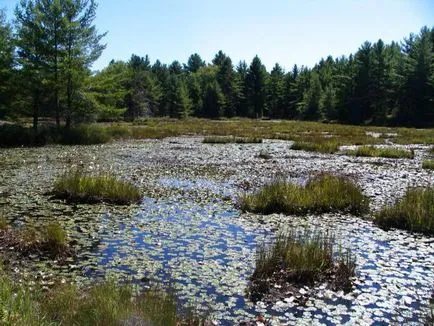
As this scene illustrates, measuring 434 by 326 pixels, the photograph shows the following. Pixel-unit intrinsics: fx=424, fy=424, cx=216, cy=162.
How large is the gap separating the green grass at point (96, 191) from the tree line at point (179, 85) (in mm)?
20993

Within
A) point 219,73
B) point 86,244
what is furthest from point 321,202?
point 219,73

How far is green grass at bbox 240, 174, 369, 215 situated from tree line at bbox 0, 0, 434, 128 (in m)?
24.9

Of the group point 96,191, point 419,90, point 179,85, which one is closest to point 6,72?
point 96,191

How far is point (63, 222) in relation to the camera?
11.1 m

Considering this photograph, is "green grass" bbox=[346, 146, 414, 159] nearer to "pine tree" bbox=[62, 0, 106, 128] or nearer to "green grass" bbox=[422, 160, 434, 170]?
"green grass" bbox=[422, 160, 434, 170]

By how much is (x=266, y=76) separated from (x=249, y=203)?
105910 millimetres

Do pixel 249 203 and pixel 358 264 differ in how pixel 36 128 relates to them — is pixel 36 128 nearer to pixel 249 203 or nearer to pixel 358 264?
pixel 249 203

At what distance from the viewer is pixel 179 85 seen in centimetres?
10744

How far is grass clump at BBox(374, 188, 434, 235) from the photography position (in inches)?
431

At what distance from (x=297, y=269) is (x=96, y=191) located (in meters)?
8.17

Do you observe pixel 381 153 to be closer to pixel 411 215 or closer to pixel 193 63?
pixel 411 215

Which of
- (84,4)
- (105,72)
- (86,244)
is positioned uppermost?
(84,4)

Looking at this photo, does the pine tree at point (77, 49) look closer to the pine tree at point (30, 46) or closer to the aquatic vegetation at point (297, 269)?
the pine tree at point (30, 46)

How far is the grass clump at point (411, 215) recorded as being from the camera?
431 inches
